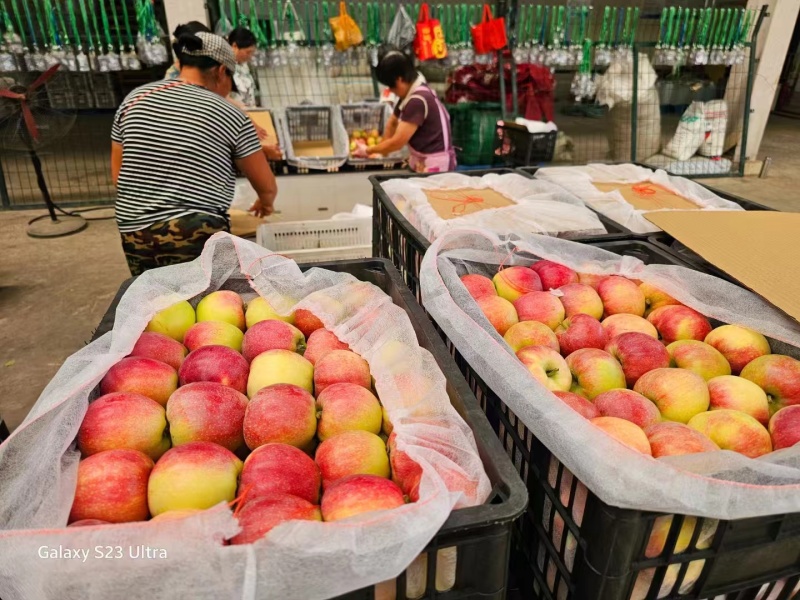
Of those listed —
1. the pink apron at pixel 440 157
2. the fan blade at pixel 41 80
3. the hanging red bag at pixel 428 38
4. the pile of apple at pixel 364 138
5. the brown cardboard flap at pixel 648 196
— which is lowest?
the pile of apple at pixel 364 138

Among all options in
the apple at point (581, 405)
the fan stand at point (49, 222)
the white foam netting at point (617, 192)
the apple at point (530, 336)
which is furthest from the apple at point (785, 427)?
the fan stand at point (49, 222)

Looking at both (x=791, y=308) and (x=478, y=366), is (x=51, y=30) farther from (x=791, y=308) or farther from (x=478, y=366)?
(x=791, y=308)

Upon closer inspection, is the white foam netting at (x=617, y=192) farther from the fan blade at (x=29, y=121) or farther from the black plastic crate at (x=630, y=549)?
the fan blade at (x=29, y=121)

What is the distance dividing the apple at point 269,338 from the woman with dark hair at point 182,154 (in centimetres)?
133

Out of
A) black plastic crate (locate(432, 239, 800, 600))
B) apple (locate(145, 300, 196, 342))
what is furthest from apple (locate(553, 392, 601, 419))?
apple (locate(145, 300, 196, 342))

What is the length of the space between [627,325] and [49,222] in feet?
17.2

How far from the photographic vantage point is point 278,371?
1108 mm

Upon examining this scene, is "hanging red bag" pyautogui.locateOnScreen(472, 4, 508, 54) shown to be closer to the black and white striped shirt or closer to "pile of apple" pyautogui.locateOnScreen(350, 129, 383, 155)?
"pile of apple" pyautogui.locateOnScreen(350, 129, 383, 155)

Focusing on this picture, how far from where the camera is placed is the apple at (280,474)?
85 cm

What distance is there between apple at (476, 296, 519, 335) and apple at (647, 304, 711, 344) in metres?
0.37

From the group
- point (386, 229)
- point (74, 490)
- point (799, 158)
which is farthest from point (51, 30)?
point (799, 158)

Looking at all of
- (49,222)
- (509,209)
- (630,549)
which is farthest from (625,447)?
(49,222)

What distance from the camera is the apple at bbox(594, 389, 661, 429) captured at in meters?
1.05

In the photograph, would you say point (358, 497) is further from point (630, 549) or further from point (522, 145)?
point (522, 145)
